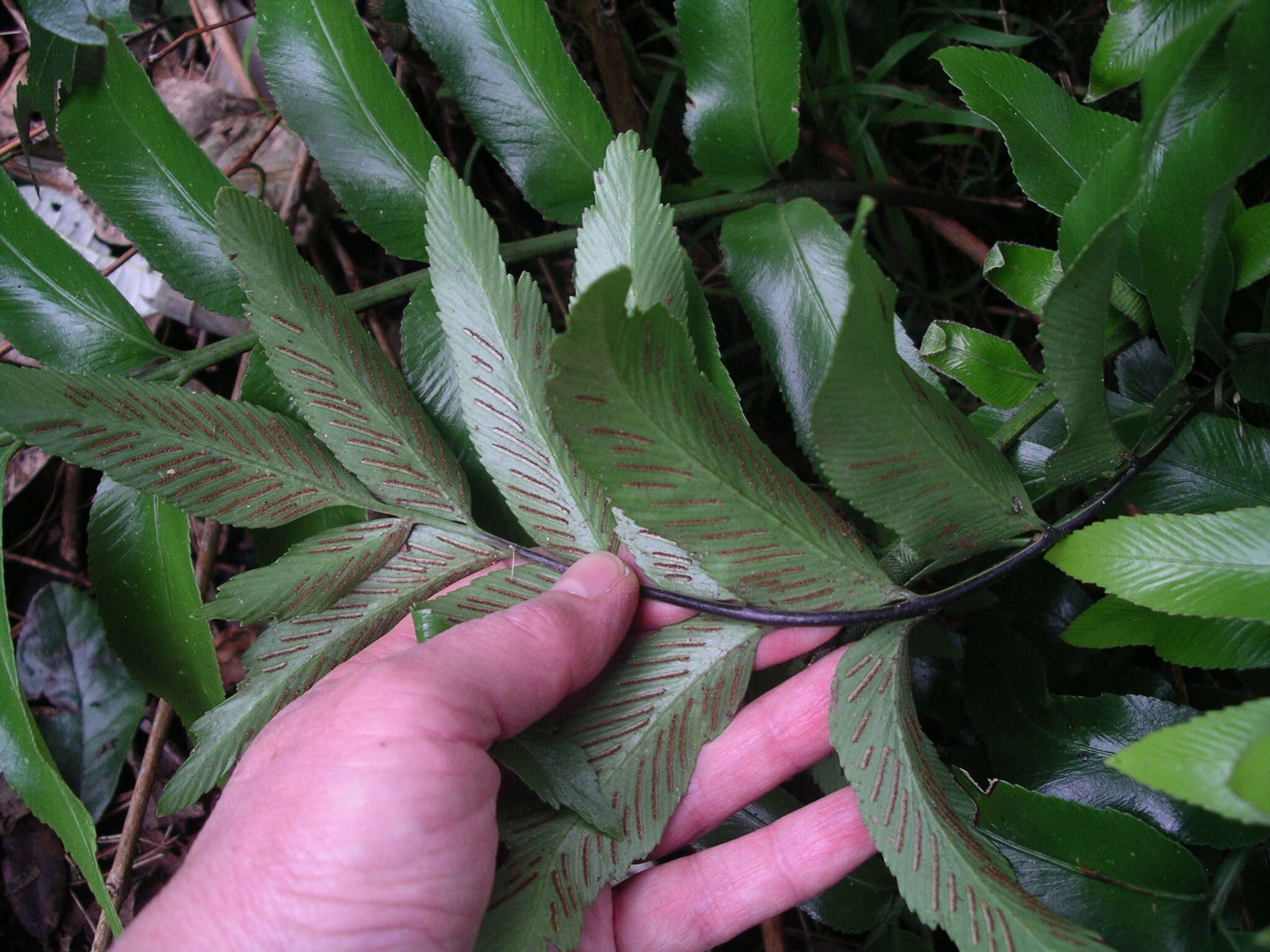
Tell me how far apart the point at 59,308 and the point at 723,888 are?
1.27m

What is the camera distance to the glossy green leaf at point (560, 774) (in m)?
0.91

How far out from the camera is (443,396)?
1.16 metres

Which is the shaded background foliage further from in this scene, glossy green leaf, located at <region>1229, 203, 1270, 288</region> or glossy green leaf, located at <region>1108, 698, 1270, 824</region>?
glossy green leaf, located at <region>1108, 698, 1270, 824</region>

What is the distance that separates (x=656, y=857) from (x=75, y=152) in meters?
1.31

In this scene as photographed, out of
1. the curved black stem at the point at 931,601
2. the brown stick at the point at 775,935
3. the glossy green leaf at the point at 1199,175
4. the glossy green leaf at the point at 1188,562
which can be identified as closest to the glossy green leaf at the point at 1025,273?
the glossy green leaf at the point at 1199,175

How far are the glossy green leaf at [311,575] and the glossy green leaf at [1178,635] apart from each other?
0.84 meters

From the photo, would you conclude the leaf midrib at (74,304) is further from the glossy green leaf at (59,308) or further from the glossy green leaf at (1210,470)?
the glossy green leaf at (1210,470)

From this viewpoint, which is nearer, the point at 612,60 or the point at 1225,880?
the point at 1225,880

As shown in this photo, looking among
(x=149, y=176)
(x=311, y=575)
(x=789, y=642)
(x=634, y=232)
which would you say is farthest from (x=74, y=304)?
(x=789, y=642)

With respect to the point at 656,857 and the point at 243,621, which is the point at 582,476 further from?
the point at 656,857

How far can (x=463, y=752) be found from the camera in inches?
34.8

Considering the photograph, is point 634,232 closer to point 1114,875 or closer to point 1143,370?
point 1143,370

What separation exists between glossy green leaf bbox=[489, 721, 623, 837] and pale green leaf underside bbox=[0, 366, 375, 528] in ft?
1.16

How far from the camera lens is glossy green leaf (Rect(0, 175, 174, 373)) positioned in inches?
47.7
